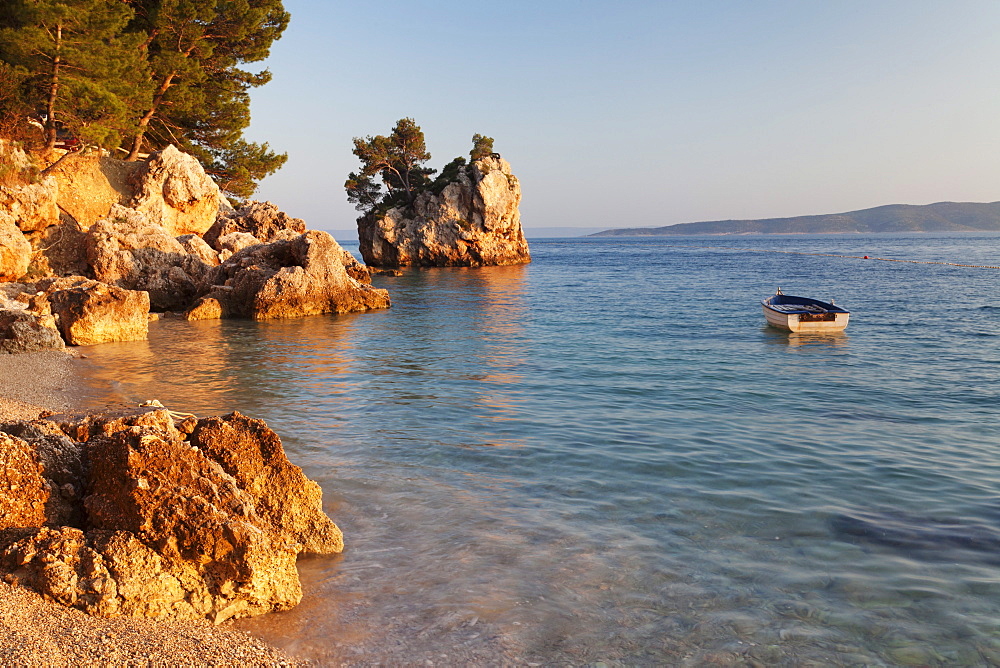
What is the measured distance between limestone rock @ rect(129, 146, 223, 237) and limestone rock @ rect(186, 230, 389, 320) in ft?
25.0

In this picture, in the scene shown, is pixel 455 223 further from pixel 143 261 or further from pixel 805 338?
pixel 805 338

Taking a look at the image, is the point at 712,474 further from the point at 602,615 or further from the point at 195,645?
the point at 195,645

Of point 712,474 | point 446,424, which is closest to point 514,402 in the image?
point 446,424

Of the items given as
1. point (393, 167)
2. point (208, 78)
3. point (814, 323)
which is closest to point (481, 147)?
point (393, 167)

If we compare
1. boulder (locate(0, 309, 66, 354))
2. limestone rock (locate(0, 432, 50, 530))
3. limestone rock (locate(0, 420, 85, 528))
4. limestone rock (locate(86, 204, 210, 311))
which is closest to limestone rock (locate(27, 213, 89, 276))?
limestone rock (locate(86, 204, 210, 311))

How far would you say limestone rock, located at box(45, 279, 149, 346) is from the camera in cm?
1778

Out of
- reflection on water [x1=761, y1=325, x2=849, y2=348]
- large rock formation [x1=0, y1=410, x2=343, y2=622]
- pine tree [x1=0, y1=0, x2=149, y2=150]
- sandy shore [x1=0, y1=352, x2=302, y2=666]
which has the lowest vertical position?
reflection on water [x1=761, y1=325, x2=849, y2=348]

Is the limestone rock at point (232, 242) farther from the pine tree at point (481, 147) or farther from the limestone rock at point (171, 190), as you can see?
the pine tree at point (481, 147)

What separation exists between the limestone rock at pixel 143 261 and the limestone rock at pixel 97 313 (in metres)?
4.95

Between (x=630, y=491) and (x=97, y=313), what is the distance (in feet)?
53.2

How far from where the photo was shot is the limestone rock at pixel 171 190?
31.3 meters

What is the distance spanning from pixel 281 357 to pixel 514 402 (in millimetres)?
7703

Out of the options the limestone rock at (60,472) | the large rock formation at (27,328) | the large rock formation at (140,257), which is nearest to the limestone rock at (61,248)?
the large rock formation at (140,257)

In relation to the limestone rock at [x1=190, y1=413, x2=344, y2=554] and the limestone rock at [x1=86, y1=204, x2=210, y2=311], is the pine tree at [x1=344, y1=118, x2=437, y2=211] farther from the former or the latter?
the limestone rock at [x1=190, y1=413, x2=344, y2=554]
